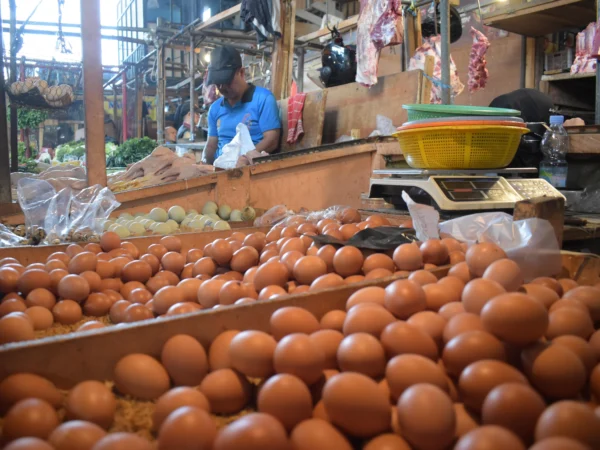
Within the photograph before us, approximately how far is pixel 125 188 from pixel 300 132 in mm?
1895

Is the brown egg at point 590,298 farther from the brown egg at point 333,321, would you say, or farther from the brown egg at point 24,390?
the brown egg at point 24,390

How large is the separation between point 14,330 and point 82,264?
61 cm

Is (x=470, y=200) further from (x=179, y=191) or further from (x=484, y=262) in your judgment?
(x=179, y=191)

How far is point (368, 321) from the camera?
1176mm

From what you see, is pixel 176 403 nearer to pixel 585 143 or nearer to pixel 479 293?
pixel 479 293

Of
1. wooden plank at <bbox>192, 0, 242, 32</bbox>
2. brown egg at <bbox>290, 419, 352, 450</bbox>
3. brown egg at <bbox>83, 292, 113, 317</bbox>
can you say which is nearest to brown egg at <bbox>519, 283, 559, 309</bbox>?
brown egg at <bbox>290, 419, 352, 450</bbox>

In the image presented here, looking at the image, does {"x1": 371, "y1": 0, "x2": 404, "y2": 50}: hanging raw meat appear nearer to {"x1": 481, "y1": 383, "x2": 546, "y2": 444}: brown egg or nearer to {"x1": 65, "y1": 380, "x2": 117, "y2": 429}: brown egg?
{"x1": 481, "y1": 383, "x2": 546, "y2": 444}: brown egg

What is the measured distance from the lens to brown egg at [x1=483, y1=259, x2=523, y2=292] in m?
1.38

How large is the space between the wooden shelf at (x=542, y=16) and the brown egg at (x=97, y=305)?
16.5 ft

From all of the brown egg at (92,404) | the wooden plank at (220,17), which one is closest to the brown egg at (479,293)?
the brown egg at (92,404)

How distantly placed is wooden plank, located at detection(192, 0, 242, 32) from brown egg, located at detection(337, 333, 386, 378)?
620 centimetres

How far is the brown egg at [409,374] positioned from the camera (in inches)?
38.7

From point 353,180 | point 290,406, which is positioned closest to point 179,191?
point 353,180

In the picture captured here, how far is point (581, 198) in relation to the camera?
2945 millimetres
